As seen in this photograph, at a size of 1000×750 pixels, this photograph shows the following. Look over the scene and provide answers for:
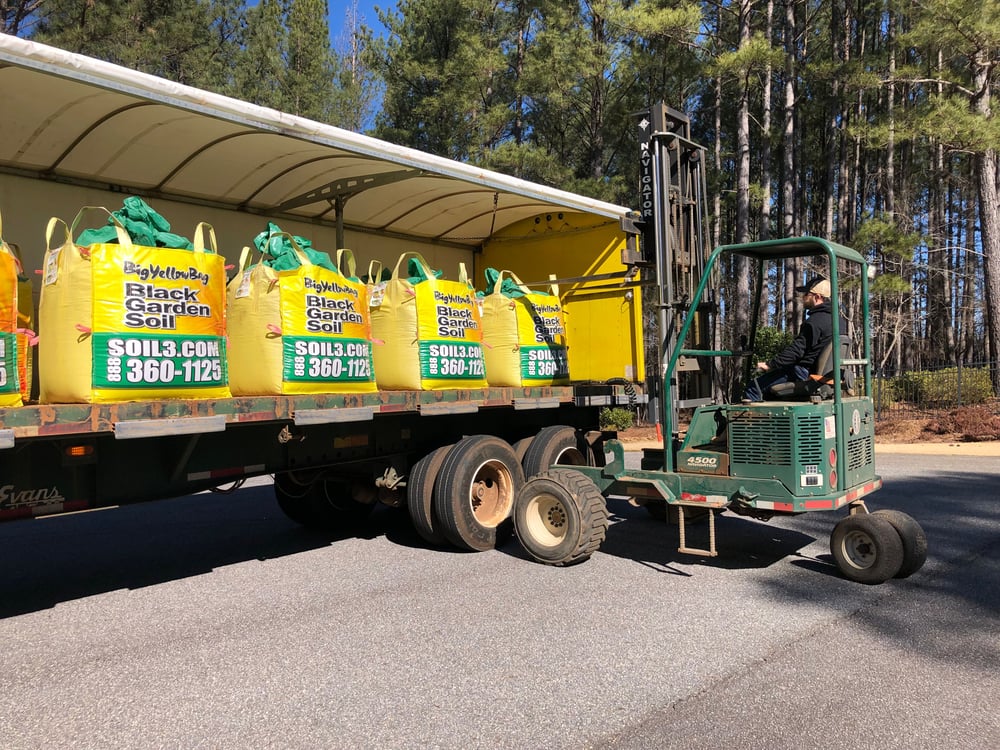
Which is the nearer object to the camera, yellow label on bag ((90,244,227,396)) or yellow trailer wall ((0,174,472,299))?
yellow label on bag ((90,244,227,396))

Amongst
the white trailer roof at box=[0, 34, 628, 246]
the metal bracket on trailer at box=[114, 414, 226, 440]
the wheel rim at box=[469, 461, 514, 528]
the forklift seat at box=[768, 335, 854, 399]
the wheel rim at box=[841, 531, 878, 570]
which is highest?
the white trailer roof at box=[0, 34, 628, 246]

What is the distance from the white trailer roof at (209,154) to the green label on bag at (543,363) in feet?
5.14

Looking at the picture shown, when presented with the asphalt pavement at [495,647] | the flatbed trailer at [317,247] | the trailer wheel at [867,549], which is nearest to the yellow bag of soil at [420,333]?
the flatbed trailer at [317,247]

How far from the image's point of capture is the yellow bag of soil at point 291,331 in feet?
16.2

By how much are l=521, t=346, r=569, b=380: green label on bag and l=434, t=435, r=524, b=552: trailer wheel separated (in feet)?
2.84

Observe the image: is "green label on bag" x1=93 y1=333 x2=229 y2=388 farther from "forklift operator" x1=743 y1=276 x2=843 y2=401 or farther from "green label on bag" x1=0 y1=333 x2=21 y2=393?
"forklift operator" x1=743 y1=276 x2=843 y2=401

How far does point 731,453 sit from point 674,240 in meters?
2.28

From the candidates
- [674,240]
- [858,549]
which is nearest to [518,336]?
[674,240]

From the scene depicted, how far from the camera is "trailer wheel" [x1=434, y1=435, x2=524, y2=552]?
19.8 feet

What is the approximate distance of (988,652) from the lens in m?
3.96

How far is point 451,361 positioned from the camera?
6176 mm

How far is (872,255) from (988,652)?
71.1 feet

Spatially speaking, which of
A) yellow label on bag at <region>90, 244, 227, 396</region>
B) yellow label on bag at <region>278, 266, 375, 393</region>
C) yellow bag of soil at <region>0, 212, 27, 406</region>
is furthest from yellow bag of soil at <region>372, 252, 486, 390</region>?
yellow bag of soil at <region>0, 212, 27, 406</region>

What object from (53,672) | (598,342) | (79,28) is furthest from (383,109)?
(53,672)
